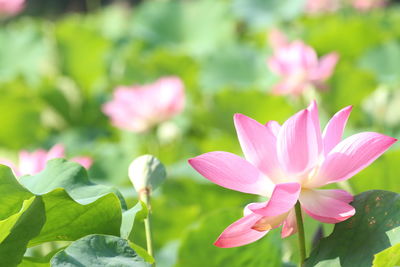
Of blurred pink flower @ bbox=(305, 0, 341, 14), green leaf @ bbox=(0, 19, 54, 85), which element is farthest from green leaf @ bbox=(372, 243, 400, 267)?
blurred pink flower @ bbox=(305, 0, 341, 14)

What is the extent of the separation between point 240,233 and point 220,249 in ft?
0.75

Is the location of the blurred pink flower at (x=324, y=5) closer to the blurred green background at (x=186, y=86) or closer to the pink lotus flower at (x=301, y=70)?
the blurred green background at (x=186, y=86)

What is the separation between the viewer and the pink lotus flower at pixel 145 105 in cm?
190

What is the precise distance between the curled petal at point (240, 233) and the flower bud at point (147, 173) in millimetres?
124

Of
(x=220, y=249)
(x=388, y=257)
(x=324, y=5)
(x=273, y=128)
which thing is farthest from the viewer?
(x=324, y=5)

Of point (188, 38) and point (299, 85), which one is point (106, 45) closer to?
point (188, 38)

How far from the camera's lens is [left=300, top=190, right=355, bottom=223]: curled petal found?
2.01ft

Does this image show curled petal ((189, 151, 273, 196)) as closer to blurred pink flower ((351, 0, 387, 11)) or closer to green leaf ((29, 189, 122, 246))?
green leaf ((29, 189, 122, 246))

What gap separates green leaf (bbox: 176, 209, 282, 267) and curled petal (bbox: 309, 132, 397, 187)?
0.20 metres

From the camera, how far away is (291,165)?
0.62 metres

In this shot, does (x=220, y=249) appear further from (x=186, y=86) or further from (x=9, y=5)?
(x=9, y=5)

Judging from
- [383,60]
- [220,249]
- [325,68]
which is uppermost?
[220,249]

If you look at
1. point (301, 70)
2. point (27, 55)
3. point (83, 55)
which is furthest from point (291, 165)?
point (27, 55)

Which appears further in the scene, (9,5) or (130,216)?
(9,5)
